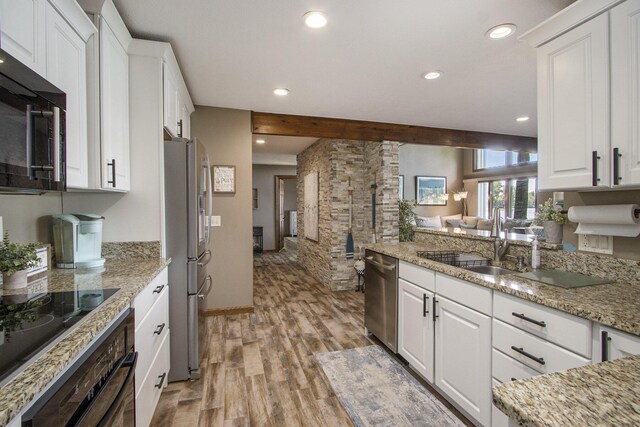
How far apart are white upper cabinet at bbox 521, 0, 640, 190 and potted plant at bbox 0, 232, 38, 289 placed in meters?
2.59

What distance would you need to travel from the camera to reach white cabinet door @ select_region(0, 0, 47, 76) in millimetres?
1072

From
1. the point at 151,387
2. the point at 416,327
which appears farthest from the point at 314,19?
the point at 151,387

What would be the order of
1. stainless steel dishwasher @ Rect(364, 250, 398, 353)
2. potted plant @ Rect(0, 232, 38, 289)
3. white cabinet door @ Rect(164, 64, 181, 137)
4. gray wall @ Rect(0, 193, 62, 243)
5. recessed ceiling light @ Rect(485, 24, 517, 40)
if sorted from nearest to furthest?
potted plant @ Rect(0, 232, 38, 289) < gray wall @ Rect(0, 193, 62, 243) < recessed ceiling light @ Rect(485, 24, 517, 40) < white cabinet door @ Rect(164, 64, 181, 137) < stainless steel dishwasher @ Rect(364, 250, 398, 353)

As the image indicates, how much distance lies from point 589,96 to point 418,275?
4.62 ft

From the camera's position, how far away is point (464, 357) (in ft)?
5.98

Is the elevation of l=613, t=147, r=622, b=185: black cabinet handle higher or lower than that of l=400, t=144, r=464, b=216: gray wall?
lower

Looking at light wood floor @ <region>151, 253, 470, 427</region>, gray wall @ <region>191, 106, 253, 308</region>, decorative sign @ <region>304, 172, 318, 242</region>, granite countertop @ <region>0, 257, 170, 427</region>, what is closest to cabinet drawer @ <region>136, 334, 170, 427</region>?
light wood floor @ <region>151, 253, 470, 427</region>

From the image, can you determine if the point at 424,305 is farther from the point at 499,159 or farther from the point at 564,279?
the point at 499,159

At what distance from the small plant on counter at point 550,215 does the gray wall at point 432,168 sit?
672 cm

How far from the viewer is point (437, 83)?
2.90 m

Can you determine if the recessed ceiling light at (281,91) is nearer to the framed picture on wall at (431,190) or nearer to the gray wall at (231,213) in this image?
the gray wall at (231,213)

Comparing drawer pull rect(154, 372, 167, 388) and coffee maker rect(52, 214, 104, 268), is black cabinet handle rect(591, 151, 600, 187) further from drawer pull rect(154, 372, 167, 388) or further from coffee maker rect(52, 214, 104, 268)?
coffee maker rect(52, 214, 104, 268)

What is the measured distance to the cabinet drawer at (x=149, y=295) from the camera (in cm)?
148

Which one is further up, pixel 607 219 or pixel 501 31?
pixel 501 31
